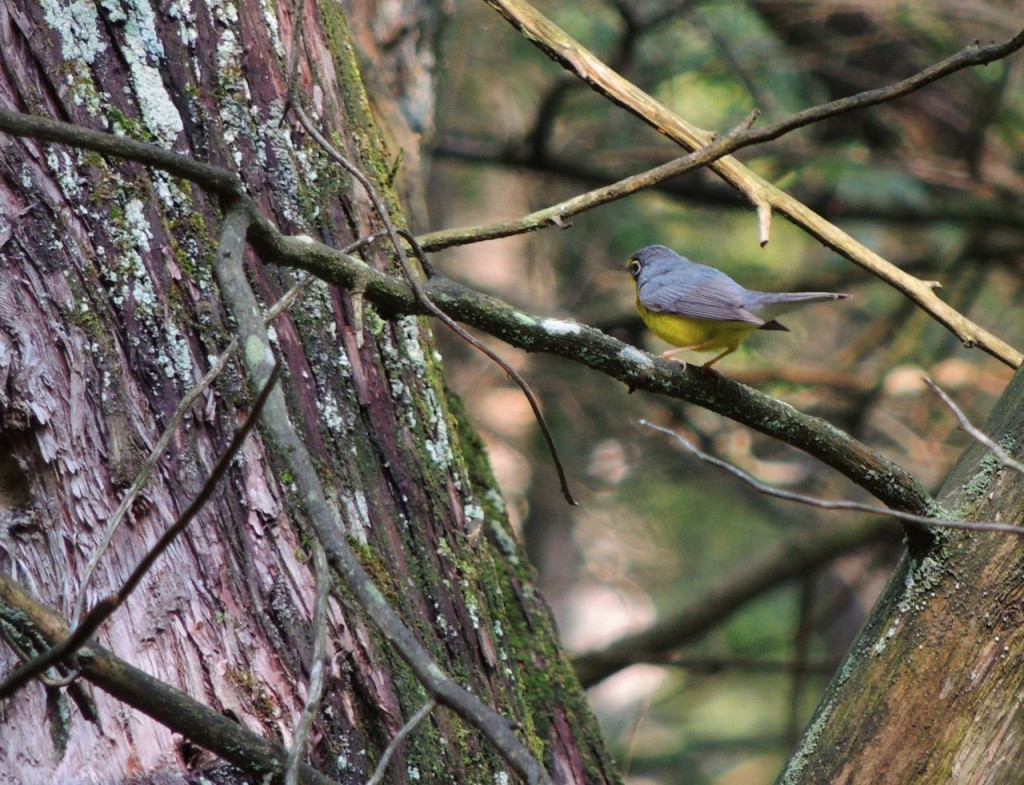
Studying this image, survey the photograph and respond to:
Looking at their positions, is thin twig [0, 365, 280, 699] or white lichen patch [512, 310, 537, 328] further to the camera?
white lichen patch [512, 310, 537, 328]

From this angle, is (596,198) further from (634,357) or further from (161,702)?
(161,702)

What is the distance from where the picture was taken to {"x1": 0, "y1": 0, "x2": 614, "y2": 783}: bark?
1.93 metres

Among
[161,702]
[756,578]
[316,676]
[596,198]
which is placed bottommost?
[316,676]

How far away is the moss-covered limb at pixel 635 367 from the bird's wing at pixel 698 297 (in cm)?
82

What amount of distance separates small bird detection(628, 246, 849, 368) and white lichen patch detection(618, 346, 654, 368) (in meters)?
0.79

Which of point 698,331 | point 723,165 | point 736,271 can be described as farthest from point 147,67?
point 736,271

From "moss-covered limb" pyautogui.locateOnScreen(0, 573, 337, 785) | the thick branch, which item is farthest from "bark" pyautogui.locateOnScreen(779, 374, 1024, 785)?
the thick branch

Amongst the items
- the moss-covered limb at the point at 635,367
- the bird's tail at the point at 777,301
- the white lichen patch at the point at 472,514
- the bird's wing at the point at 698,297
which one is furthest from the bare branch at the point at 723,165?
the white lichen patch at the point at 472,514

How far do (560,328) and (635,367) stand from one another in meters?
0.18

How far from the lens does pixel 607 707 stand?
9875 millimetres

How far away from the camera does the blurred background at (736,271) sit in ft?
19.4

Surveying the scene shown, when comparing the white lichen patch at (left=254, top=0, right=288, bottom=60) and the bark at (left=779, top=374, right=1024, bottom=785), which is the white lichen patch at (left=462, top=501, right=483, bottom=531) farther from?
the white lichen patch at (left=254, top=0, right=288, bottom=60)

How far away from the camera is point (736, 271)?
6398 millimetres

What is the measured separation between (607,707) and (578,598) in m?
1.34
